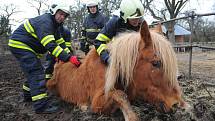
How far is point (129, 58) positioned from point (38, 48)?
202cm

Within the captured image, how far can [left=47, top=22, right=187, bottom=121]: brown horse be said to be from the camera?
10.7 ft

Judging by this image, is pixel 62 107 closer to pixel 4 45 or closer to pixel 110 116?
pixel 110 116

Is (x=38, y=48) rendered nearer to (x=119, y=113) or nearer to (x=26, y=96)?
(x=26, y=96)

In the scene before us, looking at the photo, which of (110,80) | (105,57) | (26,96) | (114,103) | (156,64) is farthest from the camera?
(26,96)

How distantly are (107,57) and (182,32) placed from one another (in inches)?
1916

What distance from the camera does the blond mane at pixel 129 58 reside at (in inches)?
130

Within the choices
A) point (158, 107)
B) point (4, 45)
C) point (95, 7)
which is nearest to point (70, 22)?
point (4, 45)

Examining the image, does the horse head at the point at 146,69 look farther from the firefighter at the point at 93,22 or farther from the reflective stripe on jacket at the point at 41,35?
the firefighter at the point at 93,22

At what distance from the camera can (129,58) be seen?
11.7 ft

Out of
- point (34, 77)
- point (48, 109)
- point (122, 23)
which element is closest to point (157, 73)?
point (122, 23)

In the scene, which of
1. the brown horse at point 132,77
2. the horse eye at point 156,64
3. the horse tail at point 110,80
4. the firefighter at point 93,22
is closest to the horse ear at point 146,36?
the brown horse at point 132,77

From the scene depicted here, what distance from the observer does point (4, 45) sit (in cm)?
2514

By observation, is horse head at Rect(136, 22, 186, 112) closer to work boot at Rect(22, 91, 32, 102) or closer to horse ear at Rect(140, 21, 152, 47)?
horse ear at Rect(140, 21, 152, 47)

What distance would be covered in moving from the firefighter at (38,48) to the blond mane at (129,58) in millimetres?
976
